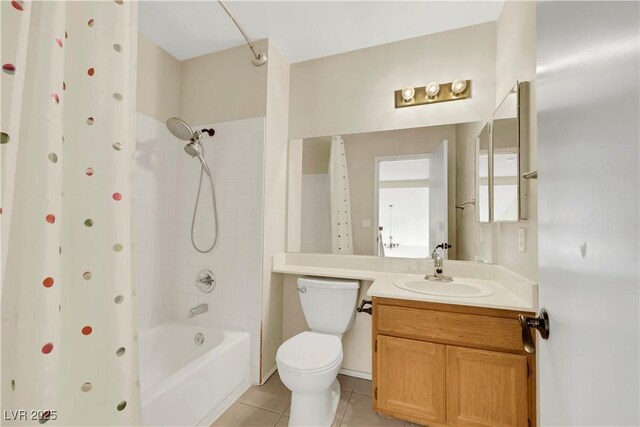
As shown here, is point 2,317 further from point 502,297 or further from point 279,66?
point 279,66

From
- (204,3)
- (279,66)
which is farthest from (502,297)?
(204,3)

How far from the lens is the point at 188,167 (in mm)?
2180

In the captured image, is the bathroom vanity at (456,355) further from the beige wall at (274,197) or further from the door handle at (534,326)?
the beige wall at (274,197)

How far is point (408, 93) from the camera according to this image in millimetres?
1904

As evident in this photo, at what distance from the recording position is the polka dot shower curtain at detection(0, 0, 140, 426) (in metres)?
0.46

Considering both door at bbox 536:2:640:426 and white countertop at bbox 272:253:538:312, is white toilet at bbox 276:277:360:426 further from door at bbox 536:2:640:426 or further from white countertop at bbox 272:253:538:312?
door at bbox 536:2:640:426

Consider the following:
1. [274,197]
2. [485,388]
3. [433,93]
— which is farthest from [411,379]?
[433,93]

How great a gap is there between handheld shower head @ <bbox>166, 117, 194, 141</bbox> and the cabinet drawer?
66.6 inches

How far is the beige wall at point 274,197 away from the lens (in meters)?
1.97

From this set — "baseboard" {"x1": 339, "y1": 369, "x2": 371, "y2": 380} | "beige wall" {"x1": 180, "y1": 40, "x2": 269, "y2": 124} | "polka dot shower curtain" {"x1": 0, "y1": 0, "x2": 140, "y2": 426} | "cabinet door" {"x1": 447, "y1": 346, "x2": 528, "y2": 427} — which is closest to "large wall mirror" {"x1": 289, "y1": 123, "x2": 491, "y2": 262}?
"beige wall" {"x1": 180, "y1": 40, "x2": 269, "y2": 124}

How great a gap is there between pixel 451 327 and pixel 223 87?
230 cm

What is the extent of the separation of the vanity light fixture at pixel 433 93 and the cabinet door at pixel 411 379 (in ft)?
5.25

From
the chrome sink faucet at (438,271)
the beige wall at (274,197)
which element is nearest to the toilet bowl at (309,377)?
the beige wall at (274,197)

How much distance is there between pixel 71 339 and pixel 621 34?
1168mm
